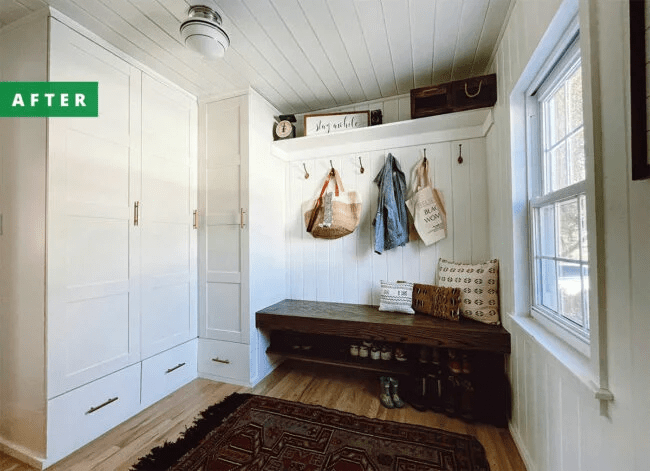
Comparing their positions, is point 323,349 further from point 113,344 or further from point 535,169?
point 535,169

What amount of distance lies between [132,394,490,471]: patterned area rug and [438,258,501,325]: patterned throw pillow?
0.71m

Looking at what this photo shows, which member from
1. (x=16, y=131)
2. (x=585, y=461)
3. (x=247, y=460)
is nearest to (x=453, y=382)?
(x=585, y=461)

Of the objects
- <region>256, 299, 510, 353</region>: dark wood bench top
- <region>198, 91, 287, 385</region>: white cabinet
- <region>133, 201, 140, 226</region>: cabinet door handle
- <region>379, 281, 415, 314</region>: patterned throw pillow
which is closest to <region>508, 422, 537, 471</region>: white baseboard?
<region>256, 299, 510, 353</region>: dark wood bench top

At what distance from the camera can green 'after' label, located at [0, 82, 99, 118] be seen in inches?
56.0

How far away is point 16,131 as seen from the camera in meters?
1.49

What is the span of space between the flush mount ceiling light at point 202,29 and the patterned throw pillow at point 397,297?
1938mm

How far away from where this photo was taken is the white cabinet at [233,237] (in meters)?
2.16

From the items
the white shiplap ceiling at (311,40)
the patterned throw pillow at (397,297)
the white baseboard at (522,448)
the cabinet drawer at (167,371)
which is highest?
the white shiplap ceiling at (311,40)

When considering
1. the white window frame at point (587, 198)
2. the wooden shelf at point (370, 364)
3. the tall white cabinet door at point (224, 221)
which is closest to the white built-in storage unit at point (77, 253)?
the tall white cabinet door at point (224, 221)

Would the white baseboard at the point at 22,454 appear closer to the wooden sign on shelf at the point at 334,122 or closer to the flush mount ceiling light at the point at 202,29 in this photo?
the flush mount ceiling light at the point at 202,29

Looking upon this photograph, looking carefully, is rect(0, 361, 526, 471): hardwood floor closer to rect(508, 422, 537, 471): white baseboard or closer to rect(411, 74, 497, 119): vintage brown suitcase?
rect(508, 422, 537, 471): white baseboard

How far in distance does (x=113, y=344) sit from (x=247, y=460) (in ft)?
3.51

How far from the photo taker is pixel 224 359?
Answer: 2.21 meters

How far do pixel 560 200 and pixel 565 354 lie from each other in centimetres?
63
